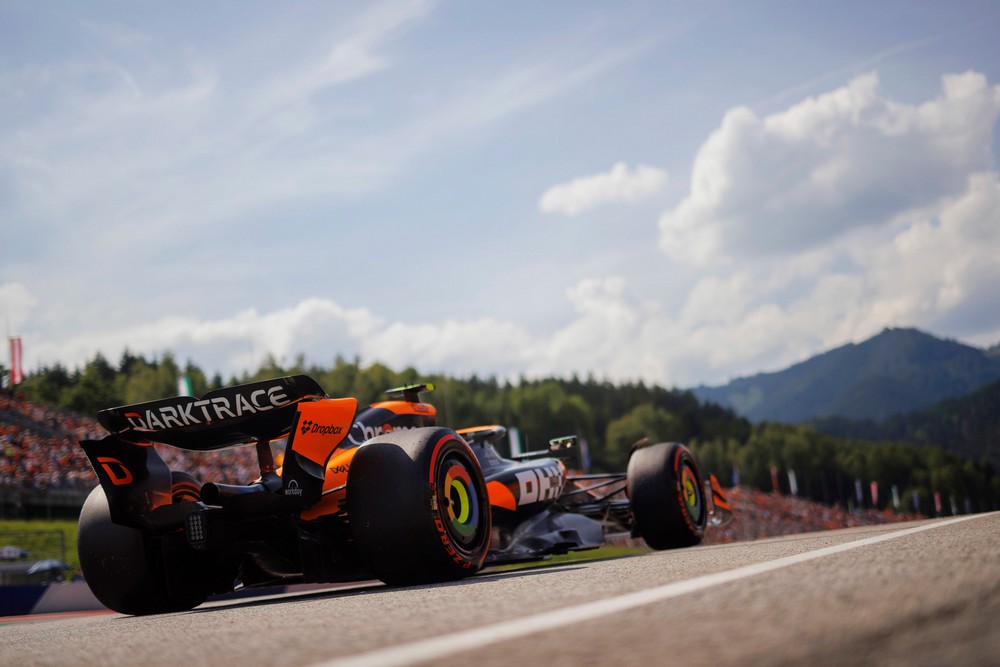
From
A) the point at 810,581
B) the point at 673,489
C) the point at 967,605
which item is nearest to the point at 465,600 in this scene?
the point at 810,581

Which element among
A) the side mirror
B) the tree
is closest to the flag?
the side mirror

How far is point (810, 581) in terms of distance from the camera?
3.31 metres

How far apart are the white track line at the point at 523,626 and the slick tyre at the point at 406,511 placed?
2.17m

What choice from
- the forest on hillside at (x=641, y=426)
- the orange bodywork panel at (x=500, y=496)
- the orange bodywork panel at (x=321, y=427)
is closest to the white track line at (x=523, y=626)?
the orange bodywork panel at (x=321, y=427)

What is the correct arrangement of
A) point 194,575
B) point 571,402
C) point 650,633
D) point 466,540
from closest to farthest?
point 650,633
point 466,540
point 194,575
point 571,402

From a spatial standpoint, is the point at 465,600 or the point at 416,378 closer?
the point at 465,600

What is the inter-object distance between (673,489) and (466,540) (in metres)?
3.53

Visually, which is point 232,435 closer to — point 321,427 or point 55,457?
point 321,427

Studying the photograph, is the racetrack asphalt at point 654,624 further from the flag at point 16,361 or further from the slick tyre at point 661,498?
the flag at point 16,361

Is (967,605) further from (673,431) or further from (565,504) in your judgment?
(673,431)

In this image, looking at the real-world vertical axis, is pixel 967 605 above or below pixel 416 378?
below

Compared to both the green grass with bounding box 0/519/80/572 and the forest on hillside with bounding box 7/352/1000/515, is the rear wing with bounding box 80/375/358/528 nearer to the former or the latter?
the green grass with bounding box 0/519/80/572

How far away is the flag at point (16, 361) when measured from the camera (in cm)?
4378

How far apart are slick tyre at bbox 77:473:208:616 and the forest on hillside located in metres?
87.2
